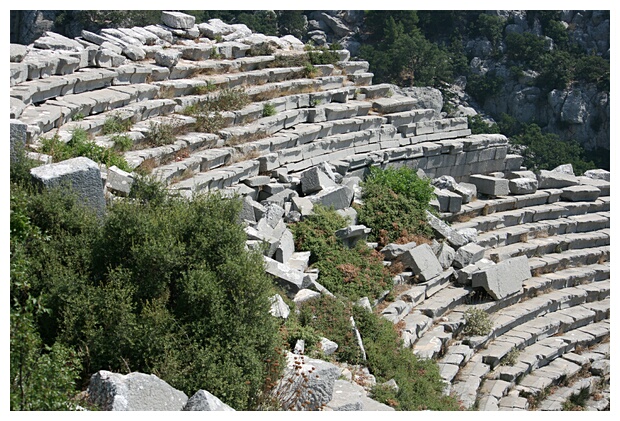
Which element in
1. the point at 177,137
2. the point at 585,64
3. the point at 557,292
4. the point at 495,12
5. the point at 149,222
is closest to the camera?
the point at 149,222

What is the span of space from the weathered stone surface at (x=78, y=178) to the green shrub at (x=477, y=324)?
23.8ft

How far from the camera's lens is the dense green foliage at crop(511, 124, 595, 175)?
1724 inches

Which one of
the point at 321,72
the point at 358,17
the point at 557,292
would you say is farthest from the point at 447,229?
the point at 358,17

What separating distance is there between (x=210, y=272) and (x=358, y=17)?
57195 millimetres

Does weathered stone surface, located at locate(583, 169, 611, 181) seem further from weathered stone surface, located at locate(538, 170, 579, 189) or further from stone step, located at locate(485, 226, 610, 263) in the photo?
stone step, located at locate(485, 226, 610, 263)

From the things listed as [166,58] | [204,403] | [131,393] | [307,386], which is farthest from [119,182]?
[166,58]

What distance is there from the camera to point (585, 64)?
190 feet

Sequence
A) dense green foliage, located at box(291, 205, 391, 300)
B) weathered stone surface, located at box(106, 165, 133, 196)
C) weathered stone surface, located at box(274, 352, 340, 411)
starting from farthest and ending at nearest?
dense green foliage, located at box(291, 205, 391, 300) → weathered stone surface, located at box(106, 165, 133, 196) → weathered stone surface, located at box(274, 352, 340, 411)

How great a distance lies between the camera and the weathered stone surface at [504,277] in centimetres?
1728

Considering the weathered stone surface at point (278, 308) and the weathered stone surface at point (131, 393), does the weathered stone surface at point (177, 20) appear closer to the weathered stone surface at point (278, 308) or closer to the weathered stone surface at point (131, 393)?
the weathered stone surface at point (278, 308)

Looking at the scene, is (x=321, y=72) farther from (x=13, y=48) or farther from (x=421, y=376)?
(x=421, y=376)

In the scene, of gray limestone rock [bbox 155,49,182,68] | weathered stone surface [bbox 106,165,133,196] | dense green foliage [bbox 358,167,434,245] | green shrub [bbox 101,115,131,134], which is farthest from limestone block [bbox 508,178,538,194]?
weathered stone surface [bbox 106,165,133,196]

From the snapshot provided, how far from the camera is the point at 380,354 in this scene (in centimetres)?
1313

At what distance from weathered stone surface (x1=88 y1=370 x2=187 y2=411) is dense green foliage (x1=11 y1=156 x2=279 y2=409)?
1.50 ft
